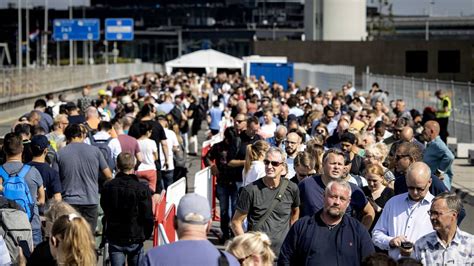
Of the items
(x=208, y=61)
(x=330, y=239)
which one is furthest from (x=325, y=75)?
(x=330, y=239)

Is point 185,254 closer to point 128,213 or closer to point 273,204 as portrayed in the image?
point 273,204

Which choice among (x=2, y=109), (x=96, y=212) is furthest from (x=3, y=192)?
(x=2, y=109)

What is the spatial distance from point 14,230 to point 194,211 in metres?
3.15

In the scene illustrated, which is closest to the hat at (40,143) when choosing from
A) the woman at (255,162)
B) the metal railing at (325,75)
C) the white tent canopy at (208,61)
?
the woman at (255,162)

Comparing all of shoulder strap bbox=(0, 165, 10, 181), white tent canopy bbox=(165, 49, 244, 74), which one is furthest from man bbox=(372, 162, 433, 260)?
white tent canopy bbox=(165, 49, 244, 74)

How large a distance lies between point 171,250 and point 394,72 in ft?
257

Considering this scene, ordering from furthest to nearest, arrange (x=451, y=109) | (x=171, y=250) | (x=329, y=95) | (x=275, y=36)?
1. (x=275, y=36)
2. (x=451, y=109)
3. (x=329, y=95)
4. (x=171, y=250)

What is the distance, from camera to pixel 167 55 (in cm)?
16425

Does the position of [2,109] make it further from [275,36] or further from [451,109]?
[275,36]

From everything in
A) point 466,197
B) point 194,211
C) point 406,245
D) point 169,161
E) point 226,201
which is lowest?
point 466,197

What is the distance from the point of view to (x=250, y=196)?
10359mm

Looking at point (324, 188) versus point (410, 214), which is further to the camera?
point (324, 188)

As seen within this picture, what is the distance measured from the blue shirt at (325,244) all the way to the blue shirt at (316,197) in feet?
5.34

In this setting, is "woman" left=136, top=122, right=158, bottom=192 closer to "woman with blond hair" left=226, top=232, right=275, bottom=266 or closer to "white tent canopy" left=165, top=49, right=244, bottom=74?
"woman with blond hair" left=226, top=232, right=275, bottom=266
